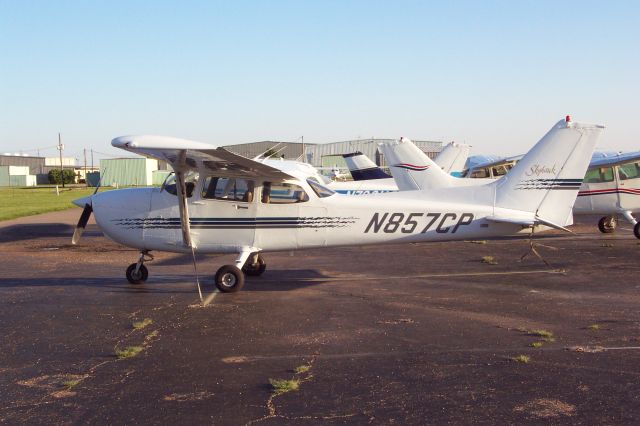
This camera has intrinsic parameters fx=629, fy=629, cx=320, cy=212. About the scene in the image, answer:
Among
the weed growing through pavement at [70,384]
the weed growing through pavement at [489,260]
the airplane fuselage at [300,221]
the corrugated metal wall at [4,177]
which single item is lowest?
the weed growing through pavement at [70,384]

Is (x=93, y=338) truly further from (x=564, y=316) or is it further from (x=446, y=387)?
(x=564, y=316)

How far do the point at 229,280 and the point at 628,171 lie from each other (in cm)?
1306

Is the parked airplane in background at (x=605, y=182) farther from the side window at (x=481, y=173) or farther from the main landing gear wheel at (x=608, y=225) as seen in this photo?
the side window at (x=481, y=173)

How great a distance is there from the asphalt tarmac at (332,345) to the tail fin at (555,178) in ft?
4.26

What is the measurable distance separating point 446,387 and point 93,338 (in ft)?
14.1

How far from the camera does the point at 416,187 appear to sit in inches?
649

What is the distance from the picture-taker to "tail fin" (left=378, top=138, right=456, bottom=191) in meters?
16.3

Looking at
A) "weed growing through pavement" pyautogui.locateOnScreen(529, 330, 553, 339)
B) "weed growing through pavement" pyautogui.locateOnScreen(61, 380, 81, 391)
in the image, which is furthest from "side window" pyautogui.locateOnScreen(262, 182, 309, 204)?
"weed growing through pavement" pyautogui.locateOnScreen(61, 380, 81, 391)

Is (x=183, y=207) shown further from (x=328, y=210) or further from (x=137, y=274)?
(x=328, y=210)

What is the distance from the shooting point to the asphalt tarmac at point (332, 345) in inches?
197

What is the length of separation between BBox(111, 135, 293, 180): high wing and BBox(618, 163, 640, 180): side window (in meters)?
11.7

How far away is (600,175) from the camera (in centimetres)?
1808

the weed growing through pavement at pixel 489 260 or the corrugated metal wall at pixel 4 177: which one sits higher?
the corrugated metal wall at pixel 4 177

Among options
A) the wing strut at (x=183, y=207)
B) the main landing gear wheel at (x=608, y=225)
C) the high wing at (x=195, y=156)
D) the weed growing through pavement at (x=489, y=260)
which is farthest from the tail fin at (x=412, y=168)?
the wing strut at (x=183, y=207)
